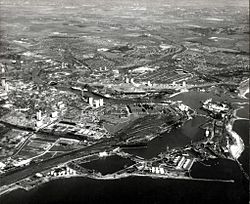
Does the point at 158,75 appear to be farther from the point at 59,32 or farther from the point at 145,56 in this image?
the point at 59,32

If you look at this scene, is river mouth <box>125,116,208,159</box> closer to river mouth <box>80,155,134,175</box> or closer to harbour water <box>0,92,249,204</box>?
river mouth <box>80,155,134,175</box>

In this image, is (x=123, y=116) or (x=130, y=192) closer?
(x=130, y=192)

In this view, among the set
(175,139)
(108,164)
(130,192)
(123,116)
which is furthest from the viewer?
(123,116)

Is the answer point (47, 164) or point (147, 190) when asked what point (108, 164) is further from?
point (147, 190)

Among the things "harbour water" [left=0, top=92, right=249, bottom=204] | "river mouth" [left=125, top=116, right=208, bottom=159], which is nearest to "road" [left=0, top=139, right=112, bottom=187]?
"harbour water" [left=0, top=92, right=249, bottom=204]

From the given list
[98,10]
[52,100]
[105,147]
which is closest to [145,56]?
[52,100]

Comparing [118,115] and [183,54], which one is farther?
[183,54]

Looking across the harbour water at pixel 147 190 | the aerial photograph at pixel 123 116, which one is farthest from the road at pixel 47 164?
the harbour water at pixel 147 190

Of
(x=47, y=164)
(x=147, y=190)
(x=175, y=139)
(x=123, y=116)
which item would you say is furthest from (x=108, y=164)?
(x=123, y=116)
